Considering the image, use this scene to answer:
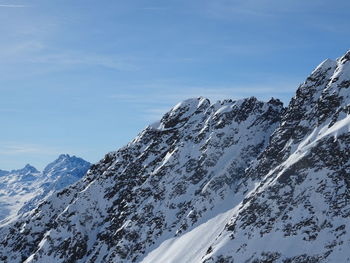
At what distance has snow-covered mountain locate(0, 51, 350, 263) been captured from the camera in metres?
91.6

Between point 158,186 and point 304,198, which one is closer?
point 304,198

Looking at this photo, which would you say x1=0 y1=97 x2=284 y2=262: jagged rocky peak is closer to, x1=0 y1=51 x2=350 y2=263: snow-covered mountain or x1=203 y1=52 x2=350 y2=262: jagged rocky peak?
x1=0 y1=51 x2=350 y2=263: snow-covered mountain

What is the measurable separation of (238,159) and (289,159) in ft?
75.4

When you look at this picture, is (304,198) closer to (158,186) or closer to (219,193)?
(219,193)

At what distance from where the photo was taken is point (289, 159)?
341 feet

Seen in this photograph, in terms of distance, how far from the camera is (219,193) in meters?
118

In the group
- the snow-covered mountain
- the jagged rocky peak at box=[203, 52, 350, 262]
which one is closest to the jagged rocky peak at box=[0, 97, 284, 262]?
the snow-covered mountain

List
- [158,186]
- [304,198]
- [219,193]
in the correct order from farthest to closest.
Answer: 1. [158,186]
2. [219,193]
3. [304,198]

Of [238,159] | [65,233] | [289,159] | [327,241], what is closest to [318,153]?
[289,159]

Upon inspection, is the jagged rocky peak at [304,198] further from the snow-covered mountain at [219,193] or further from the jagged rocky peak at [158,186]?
the jagged rocky peak at [158,186]

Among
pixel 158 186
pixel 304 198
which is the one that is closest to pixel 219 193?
pixel 158 186

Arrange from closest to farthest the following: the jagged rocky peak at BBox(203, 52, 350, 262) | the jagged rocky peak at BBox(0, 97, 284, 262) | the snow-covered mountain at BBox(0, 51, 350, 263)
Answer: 1. the jagged rocky peak at BBox(203, 52, 350, 262)
2. the snow-covered mountain at BBox(0, 51, 350, 263)
3. the jagged rocky peak at BBox(0, 97, 284, 262)

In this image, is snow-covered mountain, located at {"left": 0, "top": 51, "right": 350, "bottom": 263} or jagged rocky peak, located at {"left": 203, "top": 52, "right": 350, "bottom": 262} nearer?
jagged rocky peak, located at {"left": 203, "top": 52, "right": 350, "bottom": 262}

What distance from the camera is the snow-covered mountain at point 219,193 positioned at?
91562 millimetres
